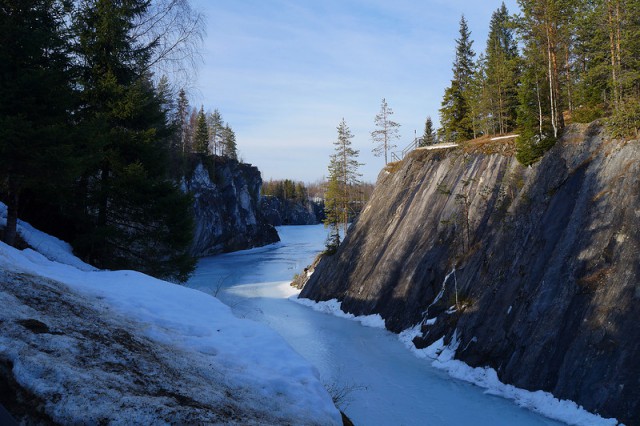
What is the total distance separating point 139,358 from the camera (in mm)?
4645

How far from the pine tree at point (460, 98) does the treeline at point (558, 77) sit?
1.69 meters

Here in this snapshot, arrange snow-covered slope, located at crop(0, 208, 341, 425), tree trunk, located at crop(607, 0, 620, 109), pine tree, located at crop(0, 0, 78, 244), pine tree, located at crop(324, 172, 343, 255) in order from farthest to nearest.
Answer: pine tree, located at crop(324, 172, 343, 255) < tree trunk, located at crop(607, 0, 620, 109) < pine tree, located at crop(0, 0, 78, 244) < snow-covered slope, located at crop(0, 208, 341, 425)

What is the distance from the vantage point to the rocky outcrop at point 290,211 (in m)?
117

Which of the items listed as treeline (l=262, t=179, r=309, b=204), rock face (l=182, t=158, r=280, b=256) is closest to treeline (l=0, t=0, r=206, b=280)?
rock face (l=182, t=158, r=280, b=256)

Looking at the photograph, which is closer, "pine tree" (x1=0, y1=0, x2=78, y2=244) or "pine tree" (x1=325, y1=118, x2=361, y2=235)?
"pine tree" (x1=0, y1=0, x2=78, y2=244)

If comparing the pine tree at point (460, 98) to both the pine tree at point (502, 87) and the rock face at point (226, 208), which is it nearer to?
the pine tree at point (502, 87)

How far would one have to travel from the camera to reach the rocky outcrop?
383 ft

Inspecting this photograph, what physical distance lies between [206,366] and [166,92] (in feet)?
44.3

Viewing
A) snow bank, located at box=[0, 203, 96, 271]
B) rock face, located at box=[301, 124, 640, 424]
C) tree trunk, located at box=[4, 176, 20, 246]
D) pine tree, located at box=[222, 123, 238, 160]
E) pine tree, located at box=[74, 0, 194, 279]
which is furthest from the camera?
pine tree, located at box=[222, 123, 238, 160]

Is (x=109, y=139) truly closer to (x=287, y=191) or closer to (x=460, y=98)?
(x=460, y=98)

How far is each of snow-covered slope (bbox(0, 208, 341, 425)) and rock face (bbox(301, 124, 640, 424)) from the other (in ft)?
30.7

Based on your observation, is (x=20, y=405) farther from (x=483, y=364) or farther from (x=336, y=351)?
(x=336, y=351)

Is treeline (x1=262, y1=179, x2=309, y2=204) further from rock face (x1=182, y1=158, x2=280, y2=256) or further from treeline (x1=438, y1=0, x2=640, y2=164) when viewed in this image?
treeline (x1=438, y1=0, x2=640, y2=164)

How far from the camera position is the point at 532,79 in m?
23.7
